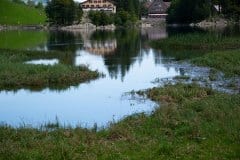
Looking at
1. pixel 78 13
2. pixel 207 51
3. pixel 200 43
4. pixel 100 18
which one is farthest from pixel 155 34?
pixel 78 13

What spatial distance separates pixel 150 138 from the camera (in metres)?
15.5

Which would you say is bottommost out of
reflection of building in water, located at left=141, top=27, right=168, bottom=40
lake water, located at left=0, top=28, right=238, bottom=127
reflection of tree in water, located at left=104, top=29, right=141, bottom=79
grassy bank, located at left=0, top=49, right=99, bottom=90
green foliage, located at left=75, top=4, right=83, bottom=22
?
reflection of building in water, located at left=141, top=27, right=168, bottom=40

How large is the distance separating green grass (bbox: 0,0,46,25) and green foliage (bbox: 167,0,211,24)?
48939mm

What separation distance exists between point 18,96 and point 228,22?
12617cm

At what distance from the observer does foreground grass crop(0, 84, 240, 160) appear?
13.6m

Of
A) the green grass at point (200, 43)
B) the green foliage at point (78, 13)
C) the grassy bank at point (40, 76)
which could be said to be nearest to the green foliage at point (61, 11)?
the green foliage at point (78, 13)

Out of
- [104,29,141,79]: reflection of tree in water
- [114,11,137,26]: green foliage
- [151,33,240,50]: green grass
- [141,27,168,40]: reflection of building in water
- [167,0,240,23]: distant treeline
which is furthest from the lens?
[114,11,137,26]: green foliage

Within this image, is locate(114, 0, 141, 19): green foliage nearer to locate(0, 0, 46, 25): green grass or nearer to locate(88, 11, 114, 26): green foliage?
locate(88, 11, 114, 26): green foliage

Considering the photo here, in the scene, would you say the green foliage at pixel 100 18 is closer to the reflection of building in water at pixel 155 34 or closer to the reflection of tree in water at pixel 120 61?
the reflection of building in water at pixel 155 34

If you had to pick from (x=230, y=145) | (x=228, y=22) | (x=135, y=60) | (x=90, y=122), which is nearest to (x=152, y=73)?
(x=135, y=60)

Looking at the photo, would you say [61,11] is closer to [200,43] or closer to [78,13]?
[78,13]

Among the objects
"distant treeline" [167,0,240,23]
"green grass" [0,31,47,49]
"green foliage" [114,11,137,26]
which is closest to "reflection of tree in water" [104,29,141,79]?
"green grass" [0,31,47,49]

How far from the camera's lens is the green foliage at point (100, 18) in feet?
516

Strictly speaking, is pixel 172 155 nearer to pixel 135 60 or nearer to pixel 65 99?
pixel 65 99
